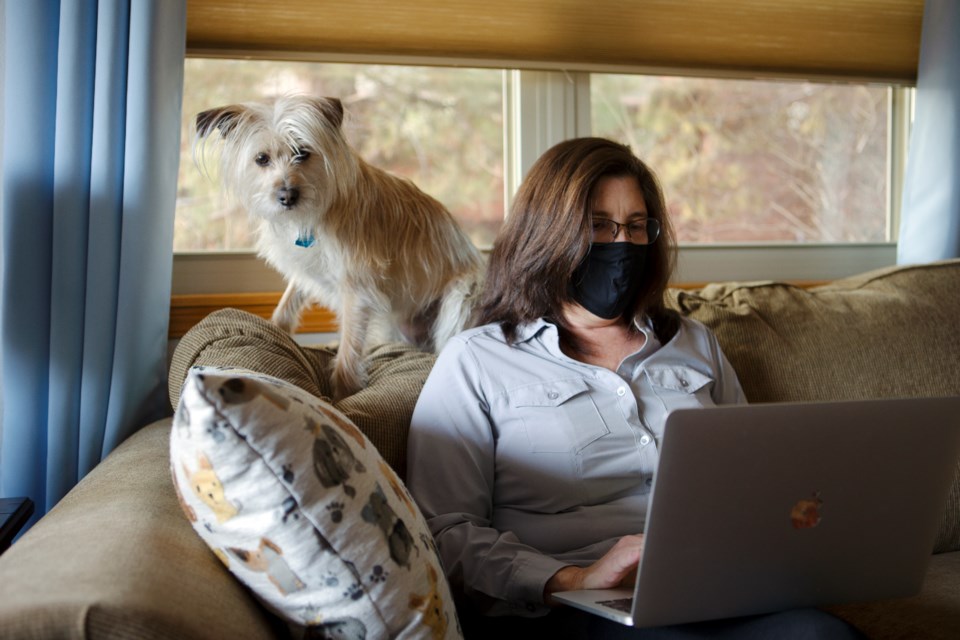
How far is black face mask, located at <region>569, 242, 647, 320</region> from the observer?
1.43 meters

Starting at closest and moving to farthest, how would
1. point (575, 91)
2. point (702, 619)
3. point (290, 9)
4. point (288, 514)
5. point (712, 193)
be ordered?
point (288, 514)
point (702, 619)
point (290, 9)
point (575, 91)
point (712, 193)

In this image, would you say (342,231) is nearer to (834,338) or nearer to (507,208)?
(507,208)

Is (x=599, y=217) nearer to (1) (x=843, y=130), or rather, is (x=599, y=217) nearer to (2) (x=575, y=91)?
(2) (x=575, y=91)

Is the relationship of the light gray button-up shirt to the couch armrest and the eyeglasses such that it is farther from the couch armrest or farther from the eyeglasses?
the couch armrest

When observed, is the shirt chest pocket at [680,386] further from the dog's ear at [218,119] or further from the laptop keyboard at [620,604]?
the dog's ear at [218,119]

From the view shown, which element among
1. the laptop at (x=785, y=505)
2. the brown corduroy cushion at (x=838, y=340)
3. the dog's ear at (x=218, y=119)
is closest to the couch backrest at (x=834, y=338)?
the brown corduroy cushion at (x=838, y=340)

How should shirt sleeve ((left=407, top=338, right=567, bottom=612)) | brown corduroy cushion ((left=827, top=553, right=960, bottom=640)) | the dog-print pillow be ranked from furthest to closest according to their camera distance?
brown corduroy cushion ((left=827, top=553, right=960, bottom=640)), shirt sleeve ((left=407, top=338, right=567, bottom=612)), the dog-print pillow

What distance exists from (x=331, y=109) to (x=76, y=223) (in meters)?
0.51

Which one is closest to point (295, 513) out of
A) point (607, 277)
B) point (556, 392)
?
point (556, 392)

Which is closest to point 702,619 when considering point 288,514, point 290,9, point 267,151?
point 288,514

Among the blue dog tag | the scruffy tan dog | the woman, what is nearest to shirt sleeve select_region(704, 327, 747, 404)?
the woman

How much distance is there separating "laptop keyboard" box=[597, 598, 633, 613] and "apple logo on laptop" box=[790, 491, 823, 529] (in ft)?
0.69

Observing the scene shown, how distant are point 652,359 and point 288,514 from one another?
805 mm

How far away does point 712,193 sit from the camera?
8.28 feet
